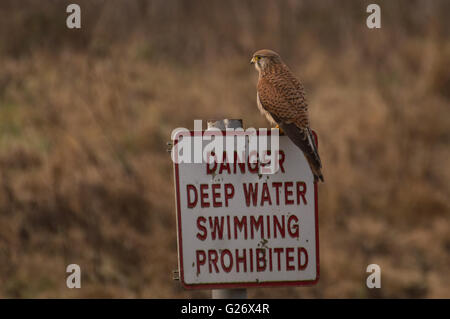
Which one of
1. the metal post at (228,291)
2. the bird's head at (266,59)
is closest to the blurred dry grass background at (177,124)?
the bird's head at (266,59)

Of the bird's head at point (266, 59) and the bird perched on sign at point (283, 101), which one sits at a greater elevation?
the bird's head at point (266, 59)

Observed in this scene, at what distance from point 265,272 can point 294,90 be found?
1.08 meters

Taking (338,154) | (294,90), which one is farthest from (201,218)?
(338,154)

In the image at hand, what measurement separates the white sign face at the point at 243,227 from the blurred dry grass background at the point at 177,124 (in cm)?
255

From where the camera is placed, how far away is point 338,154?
5.99m

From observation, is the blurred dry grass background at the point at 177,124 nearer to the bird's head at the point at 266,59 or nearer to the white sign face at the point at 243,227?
the bird's head at the point at 266,59

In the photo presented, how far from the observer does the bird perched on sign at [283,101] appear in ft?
8.10

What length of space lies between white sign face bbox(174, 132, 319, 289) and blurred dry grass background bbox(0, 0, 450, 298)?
2.55 m

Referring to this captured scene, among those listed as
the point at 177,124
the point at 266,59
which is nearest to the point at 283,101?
the point at 266,59

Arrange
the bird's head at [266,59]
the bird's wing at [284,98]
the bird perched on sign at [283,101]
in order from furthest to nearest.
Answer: the bird's head at [266,59] → the bird's wing at [284,98] → the bird perched on sign at [283,101]

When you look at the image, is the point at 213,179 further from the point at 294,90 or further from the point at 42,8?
the point at 42,8

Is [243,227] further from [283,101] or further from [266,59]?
[266,59]

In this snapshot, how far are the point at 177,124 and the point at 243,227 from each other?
4185mm

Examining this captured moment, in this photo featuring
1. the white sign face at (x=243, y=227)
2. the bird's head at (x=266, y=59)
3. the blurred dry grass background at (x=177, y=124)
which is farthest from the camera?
the blurred dry grass background at (x=177, y=124)
